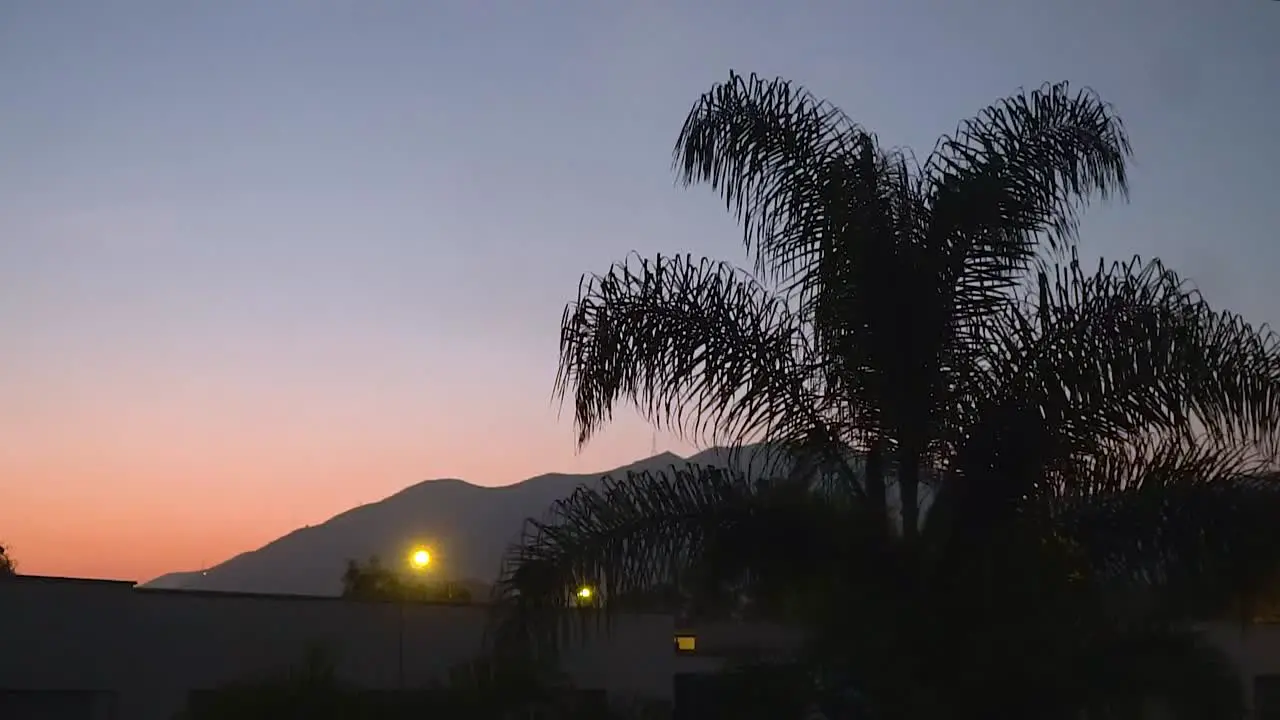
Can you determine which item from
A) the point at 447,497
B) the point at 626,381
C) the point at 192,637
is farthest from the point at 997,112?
the point at 447,497

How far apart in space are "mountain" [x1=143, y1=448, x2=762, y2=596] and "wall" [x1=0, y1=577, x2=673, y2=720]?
3797 inches

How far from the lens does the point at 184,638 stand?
1627 centimetres

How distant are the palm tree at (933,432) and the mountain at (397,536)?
347 feet

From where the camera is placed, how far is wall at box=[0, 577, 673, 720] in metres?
15.0

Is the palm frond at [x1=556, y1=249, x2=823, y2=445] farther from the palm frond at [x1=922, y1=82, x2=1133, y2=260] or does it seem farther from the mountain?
the mountain

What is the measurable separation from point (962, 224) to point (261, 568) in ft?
454

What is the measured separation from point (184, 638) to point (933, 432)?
10.1 meters

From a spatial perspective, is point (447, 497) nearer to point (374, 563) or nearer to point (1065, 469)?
point (374, 563)

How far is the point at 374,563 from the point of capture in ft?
234

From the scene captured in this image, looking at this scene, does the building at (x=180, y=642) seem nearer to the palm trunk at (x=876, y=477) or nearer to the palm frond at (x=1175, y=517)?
the palm trunk at (x=876, y=477)

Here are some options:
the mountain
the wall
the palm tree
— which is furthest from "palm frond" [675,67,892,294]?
the mountain

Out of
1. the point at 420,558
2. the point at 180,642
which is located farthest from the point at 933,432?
the point at 420,558

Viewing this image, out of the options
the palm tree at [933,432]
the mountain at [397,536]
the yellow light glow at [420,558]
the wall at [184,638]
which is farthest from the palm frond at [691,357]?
the mountain at [397,536]

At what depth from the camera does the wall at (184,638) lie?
49.2 ft
